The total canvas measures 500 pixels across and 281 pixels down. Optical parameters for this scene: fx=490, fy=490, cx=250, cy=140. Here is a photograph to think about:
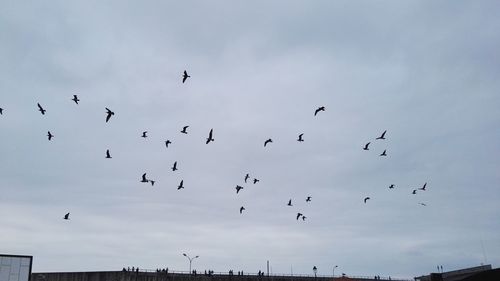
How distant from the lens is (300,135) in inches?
1693

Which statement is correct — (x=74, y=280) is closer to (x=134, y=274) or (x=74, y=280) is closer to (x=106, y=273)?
(x=106, y=273)

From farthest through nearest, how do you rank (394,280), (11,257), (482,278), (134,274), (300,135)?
(394,280), (134,274), (11,257), (300,135), (482,278)

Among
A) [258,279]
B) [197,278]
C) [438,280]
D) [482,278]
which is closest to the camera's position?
[482,278]

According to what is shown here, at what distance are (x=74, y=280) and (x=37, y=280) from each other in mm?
6417

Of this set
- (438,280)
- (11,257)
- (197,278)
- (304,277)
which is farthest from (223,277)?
→ (438,280)

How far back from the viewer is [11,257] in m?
54.1

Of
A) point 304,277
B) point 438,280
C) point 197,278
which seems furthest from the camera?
point 304,277

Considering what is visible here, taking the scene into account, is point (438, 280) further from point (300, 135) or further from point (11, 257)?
point (11, 257)

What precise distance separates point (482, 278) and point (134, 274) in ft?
200

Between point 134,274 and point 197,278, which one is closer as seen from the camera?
point 134,274

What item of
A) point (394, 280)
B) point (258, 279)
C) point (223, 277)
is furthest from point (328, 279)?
point (394, 280)

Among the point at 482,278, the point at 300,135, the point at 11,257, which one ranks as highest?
the point at 300,135

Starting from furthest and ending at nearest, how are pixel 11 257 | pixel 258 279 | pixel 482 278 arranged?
pixel 258 279 < pixel 11 257 < pixel 482 278

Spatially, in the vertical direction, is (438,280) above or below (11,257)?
below
